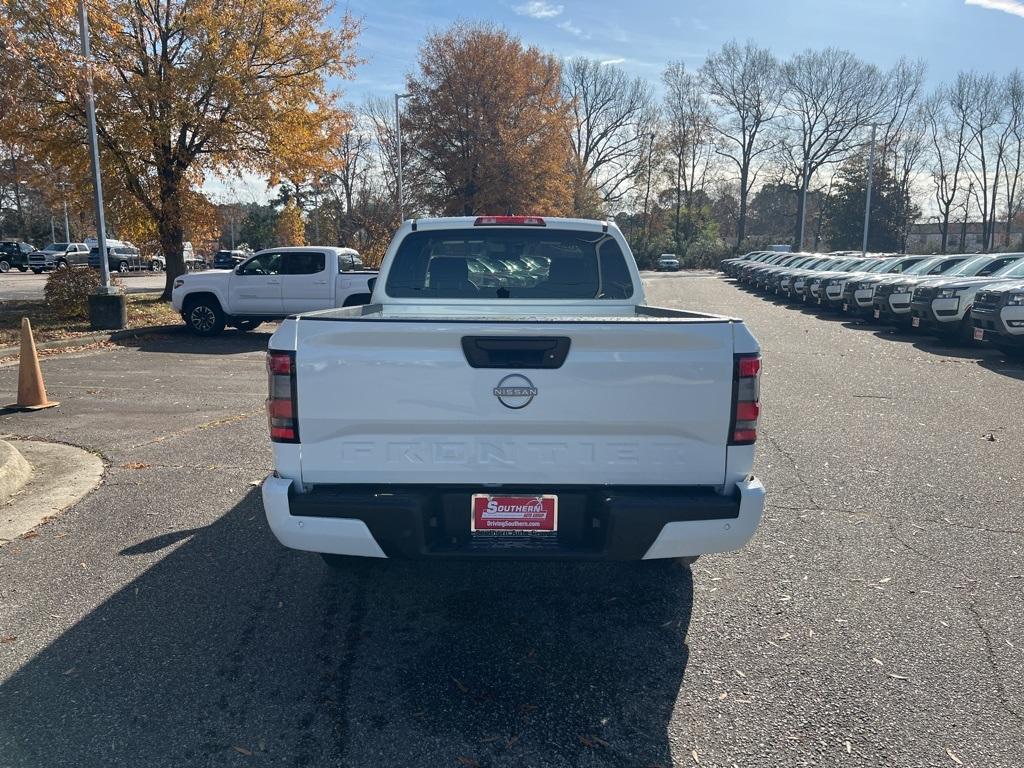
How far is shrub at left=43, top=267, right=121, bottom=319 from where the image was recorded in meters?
15.7

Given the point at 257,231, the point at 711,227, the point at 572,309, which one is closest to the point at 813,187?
the point at 711,227

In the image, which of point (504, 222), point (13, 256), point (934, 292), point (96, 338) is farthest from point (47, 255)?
point (504, 222)

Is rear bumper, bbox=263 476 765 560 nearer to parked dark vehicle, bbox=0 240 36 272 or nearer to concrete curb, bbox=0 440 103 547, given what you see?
concrete curb, bbox=0 440 103 547

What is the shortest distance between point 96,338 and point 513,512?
13311mm

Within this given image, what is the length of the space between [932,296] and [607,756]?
14.7 m

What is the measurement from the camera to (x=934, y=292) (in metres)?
14.8

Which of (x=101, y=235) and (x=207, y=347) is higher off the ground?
(x=101, y=235)

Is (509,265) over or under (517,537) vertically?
over

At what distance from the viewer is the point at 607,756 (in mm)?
2746

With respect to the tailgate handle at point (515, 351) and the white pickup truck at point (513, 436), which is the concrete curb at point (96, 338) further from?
the tailgate handle at point (515, 351)

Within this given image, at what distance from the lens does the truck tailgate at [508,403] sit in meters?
3.12

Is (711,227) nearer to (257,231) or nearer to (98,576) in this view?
(257,231)

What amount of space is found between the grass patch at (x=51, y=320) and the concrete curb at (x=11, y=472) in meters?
7.17

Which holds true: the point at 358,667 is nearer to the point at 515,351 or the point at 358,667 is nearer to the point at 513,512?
the point at 513,512
